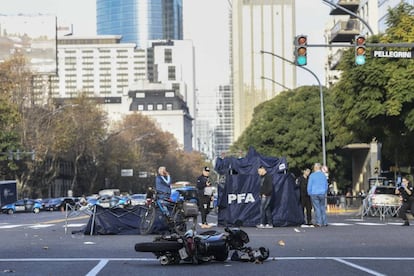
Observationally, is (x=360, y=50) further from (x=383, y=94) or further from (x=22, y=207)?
(x=22, y=207)

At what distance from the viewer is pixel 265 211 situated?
25.3 meters

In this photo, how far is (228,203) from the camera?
2583 centimetres

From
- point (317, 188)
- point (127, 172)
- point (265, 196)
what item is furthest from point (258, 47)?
point (265, 196)

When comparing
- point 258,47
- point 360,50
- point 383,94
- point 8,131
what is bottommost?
point 383,94

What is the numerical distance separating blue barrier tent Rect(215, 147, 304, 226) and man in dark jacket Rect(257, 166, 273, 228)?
46cm

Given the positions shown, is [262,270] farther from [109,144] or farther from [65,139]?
[109,144]

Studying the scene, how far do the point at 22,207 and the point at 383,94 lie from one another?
44170 mm

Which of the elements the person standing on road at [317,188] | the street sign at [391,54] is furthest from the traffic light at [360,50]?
the person standing on road at [317,188]

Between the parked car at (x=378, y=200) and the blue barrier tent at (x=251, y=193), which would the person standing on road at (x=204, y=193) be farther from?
the parked car at (x=378, y=200)

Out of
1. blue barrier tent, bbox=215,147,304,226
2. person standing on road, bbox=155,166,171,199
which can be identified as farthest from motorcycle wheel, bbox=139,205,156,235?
blue barrier tent, bbox=215,147,304,226

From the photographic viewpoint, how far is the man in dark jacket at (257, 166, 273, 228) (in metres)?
25.0

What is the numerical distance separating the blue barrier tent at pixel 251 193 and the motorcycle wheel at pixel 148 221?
167 inches

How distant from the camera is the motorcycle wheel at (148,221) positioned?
71.7 ft

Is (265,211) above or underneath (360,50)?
underneath
